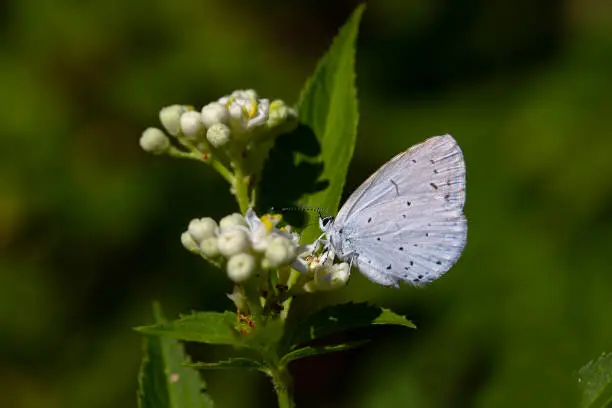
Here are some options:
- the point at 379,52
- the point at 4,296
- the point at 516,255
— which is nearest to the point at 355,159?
the point at 379,52

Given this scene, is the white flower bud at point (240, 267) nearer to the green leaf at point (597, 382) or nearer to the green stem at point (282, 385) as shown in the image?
the green stem at point (282, 385)

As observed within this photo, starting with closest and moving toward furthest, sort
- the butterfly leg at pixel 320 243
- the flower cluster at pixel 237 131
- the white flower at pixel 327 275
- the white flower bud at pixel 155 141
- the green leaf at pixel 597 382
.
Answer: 1. the green leaf at pixel 597 382
2. the white flower at pixel 327 275
3. the butterfly leg at pixel 320 243
4. the flower cluster at pixel 237 131
5. the white flower bud at pixel 155 141

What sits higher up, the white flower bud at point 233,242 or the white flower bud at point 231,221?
the white flower bud at point 231,221

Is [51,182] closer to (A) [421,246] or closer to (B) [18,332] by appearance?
(B) [18,332]

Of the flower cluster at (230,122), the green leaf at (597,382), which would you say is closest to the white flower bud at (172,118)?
the flower cluster at (230,122)

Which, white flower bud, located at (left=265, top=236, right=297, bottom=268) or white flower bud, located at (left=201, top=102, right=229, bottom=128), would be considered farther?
white flower bud, located at (left=201, top=102, right=229, bottom=128)

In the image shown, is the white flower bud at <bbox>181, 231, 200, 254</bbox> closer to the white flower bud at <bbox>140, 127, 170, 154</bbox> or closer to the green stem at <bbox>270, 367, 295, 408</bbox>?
the green stem at <bbox>270, 367, 295, 408</bbox>

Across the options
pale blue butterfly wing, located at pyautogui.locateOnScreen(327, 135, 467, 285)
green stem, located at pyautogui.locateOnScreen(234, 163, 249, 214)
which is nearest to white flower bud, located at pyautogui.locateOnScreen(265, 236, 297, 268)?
pale blue butterfly wing, located at pyautogui.locateOnScreen(327, 135, 467, 285)
